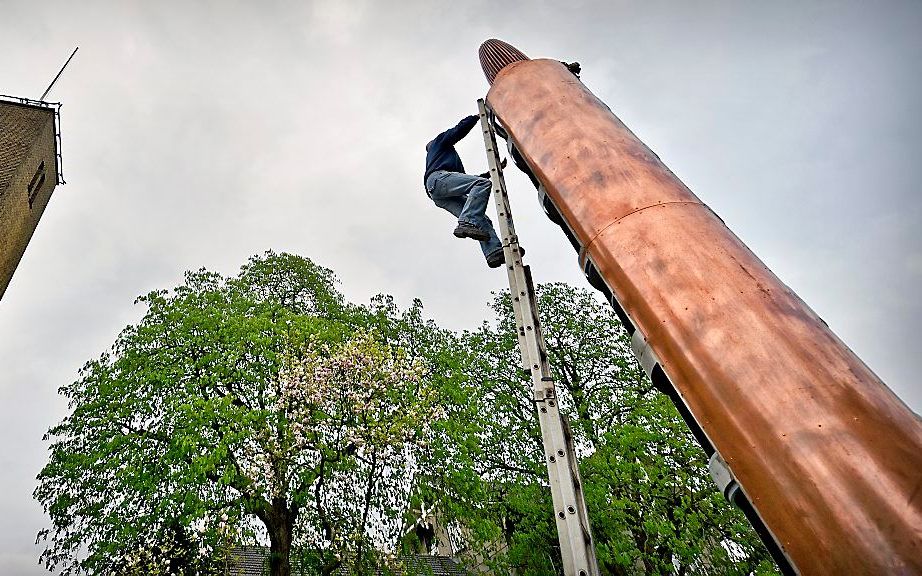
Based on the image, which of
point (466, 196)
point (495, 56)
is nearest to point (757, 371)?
point (495, 56)

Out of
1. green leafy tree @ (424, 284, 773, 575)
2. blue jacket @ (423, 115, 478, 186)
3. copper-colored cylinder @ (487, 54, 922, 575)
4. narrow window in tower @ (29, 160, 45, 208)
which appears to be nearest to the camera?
copper-colored cylinder @ (487, 54, 922, 575)

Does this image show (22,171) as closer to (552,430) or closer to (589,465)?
(589,465)

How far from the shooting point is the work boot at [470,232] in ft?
16.0

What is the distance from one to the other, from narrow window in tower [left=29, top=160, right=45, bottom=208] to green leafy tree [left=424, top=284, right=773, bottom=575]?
21574 mm

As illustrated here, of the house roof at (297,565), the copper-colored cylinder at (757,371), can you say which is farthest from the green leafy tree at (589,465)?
the copper-colored cylinder at (757,371)

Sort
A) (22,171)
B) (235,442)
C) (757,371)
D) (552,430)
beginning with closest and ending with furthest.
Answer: (757,371) → (552,430) → (235,442) → (22,171)

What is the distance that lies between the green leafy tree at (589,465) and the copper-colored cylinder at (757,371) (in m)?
10.7

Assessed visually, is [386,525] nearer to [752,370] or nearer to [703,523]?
[703,523]

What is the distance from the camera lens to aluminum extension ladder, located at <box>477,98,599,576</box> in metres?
2.78

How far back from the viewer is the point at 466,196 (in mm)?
5492

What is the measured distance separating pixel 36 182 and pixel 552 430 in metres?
29.7

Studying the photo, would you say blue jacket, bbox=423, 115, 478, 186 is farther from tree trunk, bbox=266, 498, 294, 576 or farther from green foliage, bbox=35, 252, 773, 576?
tree trunk, bbox=266, 498, 294, 576

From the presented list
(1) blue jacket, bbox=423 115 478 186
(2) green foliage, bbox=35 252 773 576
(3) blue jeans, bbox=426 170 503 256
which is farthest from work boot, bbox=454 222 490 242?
(2) green foliage, bbox=35 252 773 576

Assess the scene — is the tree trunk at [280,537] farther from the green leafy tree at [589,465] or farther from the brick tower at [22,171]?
the brick tower at [22,171]
